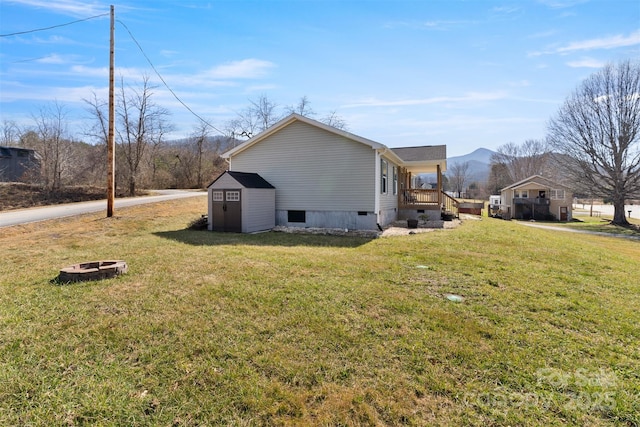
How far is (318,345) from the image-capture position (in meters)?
3.30

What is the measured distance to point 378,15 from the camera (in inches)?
370

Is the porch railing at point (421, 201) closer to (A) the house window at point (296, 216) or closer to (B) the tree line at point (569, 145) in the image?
(A) the house window at point (296, 216)

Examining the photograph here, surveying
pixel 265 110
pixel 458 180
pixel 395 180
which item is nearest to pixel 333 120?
pixel 265 110

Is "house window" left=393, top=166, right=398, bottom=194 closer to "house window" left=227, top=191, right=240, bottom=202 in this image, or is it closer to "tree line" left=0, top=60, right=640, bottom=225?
"house window" left=227, top=191, right=240, bottom=202

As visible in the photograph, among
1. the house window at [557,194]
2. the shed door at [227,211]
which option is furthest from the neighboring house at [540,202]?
the shed door at [227,211]

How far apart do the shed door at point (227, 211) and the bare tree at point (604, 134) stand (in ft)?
102

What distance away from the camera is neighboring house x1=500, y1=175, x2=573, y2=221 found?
31422mm

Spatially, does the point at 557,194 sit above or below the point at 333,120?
below

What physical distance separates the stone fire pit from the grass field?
24 centimetres

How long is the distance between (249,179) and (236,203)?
1.27m

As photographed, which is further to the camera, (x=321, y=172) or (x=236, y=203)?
(x=321, y=172)

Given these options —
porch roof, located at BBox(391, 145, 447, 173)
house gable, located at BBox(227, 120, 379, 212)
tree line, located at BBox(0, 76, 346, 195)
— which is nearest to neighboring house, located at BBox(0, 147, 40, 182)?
tree line, located at BBox(0, 76, 346, 195)

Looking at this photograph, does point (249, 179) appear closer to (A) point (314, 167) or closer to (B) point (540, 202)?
(A) point (314, 167)

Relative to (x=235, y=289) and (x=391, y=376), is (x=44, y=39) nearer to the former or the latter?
(x=235, y=289)
